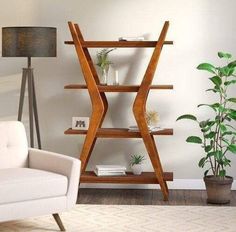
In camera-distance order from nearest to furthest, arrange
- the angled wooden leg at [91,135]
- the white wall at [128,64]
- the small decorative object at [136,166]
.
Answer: the angled wooden leg at [91,135] → the small decorative object at [136,166] → the white wall at [128,64]

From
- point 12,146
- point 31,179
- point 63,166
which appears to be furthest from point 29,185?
point 12,146

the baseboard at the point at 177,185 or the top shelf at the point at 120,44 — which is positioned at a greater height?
the top shelf at the point at 120,44

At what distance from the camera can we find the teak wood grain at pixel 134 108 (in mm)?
5488

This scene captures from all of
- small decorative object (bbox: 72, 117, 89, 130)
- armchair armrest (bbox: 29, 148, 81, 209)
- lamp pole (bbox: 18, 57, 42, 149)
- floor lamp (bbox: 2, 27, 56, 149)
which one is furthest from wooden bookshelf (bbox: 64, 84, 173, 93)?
armchair armrest (bbox: 29, 148, 81, 209)

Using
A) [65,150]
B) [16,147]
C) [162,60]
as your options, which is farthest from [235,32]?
[16,147]

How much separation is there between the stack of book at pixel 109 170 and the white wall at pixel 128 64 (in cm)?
34

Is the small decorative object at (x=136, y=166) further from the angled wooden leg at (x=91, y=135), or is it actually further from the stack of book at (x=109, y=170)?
the angled wooden leg at (x=91, y=135)

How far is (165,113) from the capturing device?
19.8 ft

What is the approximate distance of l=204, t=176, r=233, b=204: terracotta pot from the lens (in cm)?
552

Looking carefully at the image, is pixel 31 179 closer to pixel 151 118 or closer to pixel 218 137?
pixel 151 118

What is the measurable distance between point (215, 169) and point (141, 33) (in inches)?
56.8

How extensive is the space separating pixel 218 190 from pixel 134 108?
1012mm

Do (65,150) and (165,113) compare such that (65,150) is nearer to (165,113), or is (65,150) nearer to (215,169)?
(165,113)

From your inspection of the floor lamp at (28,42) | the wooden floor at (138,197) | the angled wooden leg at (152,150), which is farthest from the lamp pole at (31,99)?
the angled wooden leg at (152,150)
